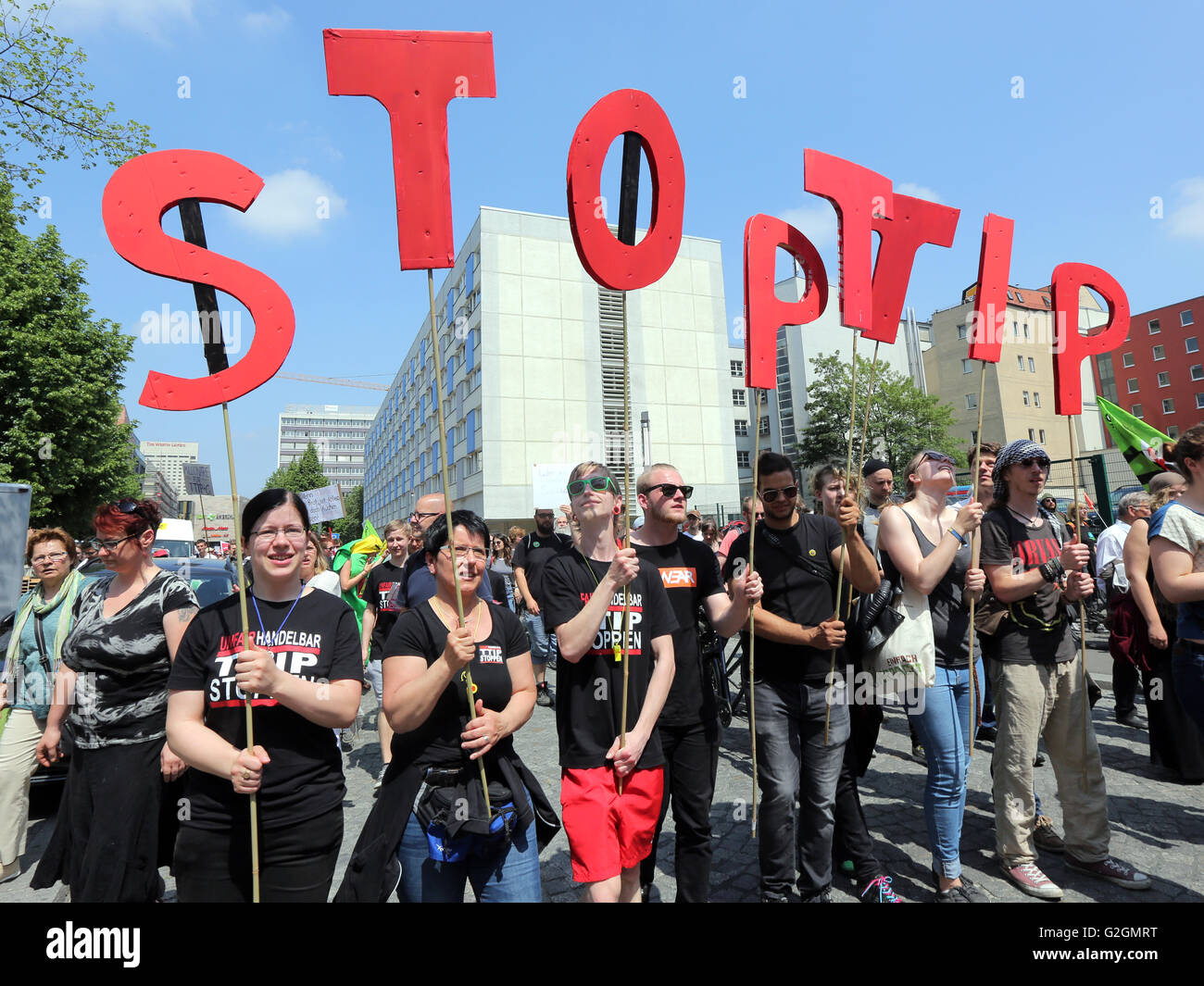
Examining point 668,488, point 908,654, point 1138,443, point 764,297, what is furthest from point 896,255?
point 1138,443

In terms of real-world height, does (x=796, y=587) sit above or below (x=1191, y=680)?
above

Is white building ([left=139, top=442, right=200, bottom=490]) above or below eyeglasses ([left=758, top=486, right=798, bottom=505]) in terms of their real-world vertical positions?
above

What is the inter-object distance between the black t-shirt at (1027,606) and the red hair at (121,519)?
4.26 meters

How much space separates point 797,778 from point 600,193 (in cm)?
279

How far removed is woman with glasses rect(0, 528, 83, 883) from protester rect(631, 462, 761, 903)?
3.32 m

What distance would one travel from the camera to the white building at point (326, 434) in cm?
18250

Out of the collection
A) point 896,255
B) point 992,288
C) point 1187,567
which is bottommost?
point 1187,567

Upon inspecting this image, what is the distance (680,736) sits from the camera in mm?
3133

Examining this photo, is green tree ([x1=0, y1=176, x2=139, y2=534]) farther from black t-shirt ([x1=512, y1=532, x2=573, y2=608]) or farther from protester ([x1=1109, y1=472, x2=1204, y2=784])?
protester ([x1=1109, y1=472, x2=1204, y2=784])

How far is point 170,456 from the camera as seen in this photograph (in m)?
175

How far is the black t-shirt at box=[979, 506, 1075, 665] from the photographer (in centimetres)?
371

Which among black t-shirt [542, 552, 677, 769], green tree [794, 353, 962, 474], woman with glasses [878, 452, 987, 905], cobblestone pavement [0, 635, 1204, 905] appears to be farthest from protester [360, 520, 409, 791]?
green tree [794, 353, 962, 474]

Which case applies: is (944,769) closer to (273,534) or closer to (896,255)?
(896,255)
